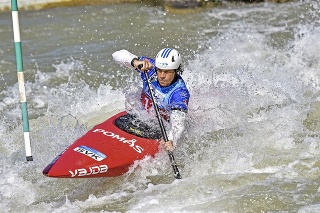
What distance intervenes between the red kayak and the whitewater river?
179 mm

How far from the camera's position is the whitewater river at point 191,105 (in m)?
5.48

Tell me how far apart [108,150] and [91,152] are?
0.17 m

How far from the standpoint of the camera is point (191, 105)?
6504 mm

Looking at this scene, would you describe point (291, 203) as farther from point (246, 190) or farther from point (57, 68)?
point (57, 68)

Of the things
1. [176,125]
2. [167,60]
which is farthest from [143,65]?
[176,125]

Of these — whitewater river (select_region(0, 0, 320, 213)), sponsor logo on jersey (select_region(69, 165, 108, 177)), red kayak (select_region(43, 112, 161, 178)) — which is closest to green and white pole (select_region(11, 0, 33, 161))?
red kayak (select_region(43, 112, 161, 178))

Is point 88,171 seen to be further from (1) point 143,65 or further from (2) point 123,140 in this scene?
(1) point 143,65

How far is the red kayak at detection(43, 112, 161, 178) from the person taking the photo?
537 cm

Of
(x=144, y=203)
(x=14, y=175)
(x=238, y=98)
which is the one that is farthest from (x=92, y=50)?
(x=144, y=203)

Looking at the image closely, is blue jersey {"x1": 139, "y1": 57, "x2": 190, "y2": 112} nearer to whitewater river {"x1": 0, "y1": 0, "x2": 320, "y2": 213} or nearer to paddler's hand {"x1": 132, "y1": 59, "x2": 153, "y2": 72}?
paddler's hand {"x1": 132, "y1": 59, "x2": 153, "y2": 72}

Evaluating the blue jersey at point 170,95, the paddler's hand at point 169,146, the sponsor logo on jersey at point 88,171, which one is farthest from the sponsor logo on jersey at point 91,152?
the blue jersey at point 170,95

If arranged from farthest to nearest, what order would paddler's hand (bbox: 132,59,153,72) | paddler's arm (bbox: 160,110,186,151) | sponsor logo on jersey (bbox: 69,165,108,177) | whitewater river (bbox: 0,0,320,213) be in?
paddler's hand (bbox: 132,59,153,72)
paddler's arm (bbox: 160,110,186,151)
whitewater river (bbox: 0,0,320,213)
sponsor logo on jersey (bbox: 69,165,108,177)

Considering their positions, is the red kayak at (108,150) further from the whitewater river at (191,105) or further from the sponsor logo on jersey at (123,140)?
the whitewater river at (191,105)

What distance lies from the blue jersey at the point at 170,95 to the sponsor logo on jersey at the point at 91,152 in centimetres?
79
